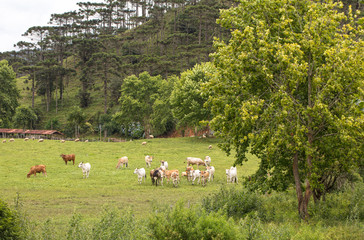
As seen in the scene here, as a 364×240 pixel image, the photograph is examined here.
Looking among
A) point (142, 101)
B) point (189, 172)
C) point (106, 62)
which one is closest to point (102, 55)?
point (106, 62)

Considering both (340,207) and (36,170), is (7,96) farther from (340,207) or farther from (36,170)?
(340,207)

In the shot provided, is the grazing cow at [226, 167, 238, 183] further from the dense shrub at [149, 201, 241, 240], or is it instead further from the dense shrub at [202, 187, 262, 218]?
the dense shrub at [149, 201, 241, 240]

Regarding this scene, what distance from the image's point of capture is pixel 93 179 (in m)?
30.0

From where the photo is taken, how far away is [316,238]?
37.3ft

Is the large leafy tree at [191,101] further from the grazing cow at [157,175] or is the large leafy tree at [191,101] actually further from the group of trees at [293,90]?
the group of trees at [293,90]

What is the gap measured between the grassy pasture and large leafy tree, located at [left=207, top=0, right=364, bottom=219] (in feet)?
16.5

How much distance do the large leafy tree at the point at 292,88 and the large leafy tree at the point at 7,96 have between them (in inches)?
2742

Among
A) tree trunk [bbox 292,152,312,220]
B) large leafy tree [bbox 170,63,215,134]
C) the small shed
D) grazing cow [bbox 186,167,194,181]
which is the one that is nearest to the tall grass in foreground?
tree trunk [bbox 292,152,312,220]

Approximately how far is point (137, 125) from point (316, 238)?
6914 cm

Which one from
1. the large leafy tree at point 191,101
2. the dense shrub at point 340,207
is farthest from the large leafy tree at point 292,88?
the large leafy tree at point 191,101

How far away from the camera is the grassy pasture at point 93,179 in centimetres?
2028

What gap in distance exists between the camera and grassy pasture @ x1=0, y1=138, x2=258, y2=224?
20.3 meters

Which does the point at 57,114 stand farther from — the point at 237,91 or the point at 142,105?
the point at 237,91

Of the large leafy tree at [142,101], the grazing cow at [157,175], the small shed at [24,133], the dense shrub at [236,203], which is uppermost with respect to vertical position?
the large leafy tree at [142,101]
